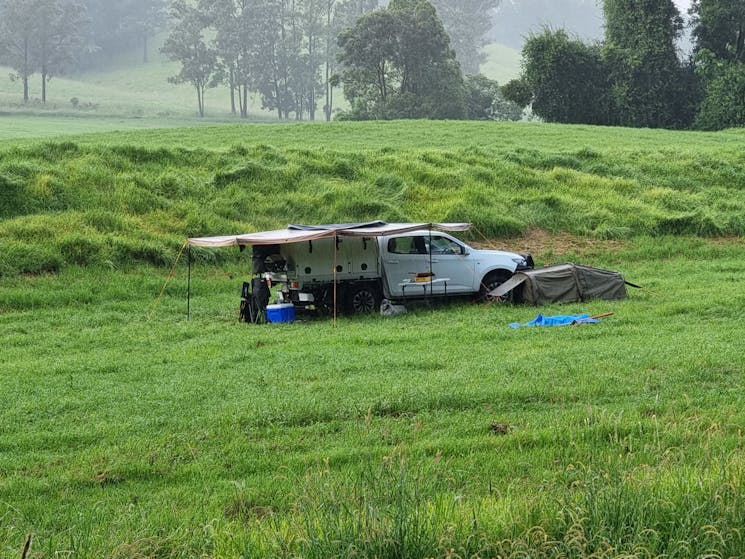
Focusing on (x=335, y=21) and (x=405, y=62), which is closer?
(x=405, y=62)

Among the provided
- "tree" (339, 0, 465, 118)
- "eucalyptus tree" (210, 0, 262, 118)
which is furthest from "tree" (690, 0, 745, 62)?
"eucalyptus tree" (210, 0, 262, 118)

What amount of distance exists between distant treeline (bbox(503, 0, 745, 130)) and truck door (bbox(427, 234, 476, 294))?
131ft

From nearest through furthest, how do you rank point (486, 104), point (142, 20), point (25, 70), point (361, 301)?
point (361, 301) → point (486, 104) → point (25, 70) → point (142, 20)

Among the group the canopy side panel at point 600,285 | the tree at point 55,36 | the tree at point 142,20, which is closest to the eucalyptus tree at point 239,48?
the tree at point 55,36

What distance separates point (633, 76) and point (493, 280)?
140ft

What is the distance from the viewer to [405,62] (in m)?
72.1

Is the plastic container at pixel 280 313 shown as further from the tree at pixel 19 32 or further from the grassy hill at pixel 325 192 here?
the tree at pixel 19 32

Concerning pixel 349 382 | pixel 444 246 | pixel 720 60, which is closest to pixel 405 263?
pixel 444 246

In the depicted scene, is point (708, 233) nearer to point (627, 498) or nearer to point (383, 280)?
point (383, 280)

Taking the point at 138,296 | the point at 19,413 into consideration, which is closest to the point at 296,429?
the point at 19,413

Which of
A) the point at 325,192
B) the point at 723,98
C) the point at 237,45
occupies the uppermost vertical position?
the point at 237,45

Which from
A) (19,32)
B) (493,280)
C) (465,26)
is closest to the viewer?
(493,280)

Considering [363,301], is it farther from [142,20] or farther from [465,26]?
[142,20]

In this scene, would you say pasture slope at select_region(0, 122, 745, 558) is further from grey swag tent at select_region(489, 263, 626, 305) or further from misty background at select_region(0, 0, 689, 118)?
misty background at select_region(0, 0, 689, 118)
